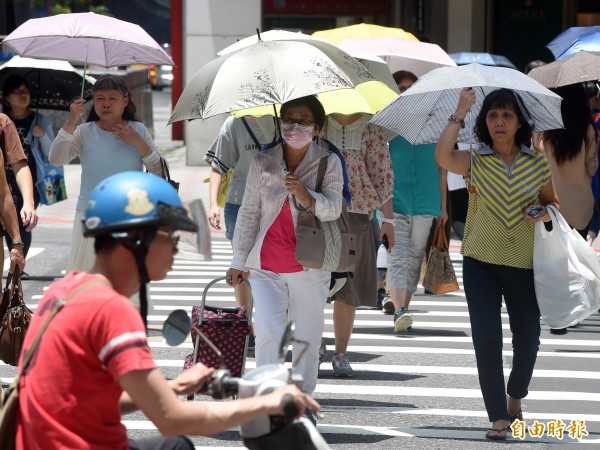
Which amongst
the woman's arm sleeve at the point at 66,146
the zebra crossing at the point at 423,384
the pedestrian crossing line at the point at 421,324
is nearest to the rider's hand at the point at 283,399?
the zebra crossing at the point at 423,384

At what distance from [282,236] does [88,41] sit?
11.6 feet

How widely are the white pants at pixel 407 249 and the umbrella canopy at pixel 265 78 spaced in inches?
119

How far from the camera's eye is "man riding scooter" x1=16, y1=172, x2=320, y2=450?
356 cm

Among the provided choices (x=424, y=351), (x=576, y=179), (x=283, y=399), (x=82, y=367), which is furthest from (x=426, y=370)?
(x=82, y=367)

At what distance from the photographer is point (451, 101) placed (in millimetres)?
7699

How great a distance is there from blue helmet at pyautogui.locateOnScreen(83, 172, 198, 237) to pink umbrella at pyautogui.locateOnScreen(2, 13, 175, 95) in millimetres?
5582

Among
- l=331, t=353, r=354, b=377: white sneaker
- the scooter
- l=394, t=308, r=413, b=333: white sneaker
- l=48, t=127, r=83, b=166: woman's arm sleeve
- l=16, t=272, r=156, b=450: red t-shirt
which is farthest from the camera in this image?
l=394, t=308, r=413, b=333: white sneaker

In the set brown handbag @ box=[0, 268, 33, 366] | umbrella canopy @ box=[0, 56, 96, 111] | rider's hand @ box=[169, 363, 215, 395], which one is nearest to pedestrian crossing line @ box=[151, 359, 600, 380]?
brown handbag @ box=[0, 268, 33, 366]

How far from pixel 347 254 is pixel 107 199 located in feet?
12.5

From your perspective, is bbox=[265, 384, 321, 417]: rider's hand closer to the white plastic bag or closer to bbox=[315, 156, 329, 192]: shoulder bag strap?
bbox=[315, 156, 329, 192]: shoulder bag strap

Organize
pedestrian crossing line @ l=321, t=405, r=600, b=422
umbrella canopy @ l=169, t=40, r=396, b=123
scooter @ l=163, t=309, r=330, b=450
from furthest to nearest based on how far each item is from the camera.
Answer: pedestrian crossing line @ l=321, t=405, r=600, b=422, umbrella canopy @ l=169, t=40, r=396, b=123, scooter @ l=163, t=309, r=330, b=450

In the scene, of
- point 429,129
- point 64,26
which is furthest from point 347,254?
point 64,26

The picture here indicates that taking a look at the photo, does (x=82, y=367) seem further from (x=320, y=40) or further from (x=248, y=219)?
(x=320, y=40)

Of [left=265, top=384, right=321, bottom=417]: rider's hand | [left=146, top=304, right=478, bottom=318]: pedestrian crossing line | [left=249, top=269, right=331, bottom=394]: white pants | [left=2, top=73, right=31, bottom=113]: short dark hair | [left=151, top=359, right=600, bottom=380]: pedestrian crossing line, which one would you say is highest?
[left=265, top=384, right=321, bottom=417]: rider's hand
